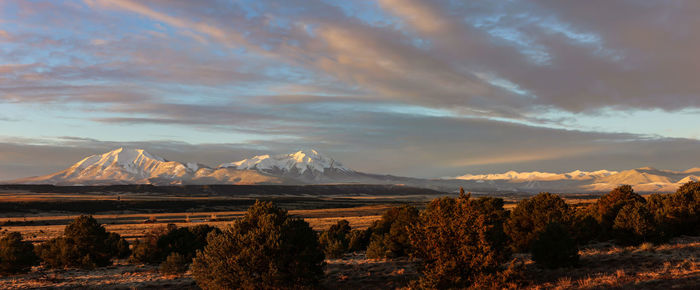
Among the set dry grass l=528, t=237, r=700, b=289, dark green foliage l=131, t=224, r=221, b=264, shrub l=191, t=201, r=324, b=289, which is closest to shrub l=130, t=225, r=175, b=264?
dark green foliage l=131, t=224, r=221, b=264

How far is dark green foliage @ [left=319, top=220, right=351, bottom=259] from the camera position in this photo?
36.8 metres

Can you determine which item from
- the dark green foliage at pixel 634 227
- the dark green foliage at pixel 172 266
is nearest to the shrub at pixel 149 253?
the dark green foliage at pixel 172 266

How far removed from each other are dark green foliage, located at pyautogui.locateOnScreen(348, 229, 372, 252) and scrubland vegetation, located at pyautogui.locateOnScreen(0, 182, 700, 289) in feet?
19.9

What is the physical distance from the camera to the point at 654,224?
96.3 ft

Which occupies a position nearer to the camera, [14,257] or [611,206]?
[14,257]

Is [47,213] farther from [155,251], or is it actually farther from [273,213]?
[273,213]

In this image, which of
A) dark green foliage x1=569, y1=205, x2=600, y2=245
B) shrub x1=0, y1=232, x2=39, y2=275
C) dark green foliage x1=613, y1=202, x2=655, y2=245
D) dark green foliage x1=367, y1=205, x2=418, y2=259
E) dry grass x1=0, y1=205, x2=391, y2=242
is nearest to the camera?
dark green foliage x1=613, y1=202, x2=655, y2=245

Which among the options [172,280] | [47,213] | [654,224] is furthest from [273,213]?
[47,213]

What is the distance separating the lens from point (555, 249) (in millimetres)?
22797

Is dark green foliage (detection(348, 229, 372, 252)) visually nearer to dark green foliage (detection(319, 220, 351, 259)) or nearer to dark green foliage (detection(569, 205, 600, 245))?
dark green foliage (detection(319, 220, 351, 259))

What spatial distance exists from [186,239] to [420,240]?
80.0ft

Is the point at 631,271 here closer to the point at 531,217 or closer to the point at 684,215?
the point at 531,217

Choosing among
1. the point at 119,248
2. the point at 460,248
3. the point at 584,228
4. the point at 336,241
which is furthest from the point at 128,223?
the point at 460,248

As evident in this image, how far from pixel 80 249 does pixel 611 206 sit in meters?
46.1
